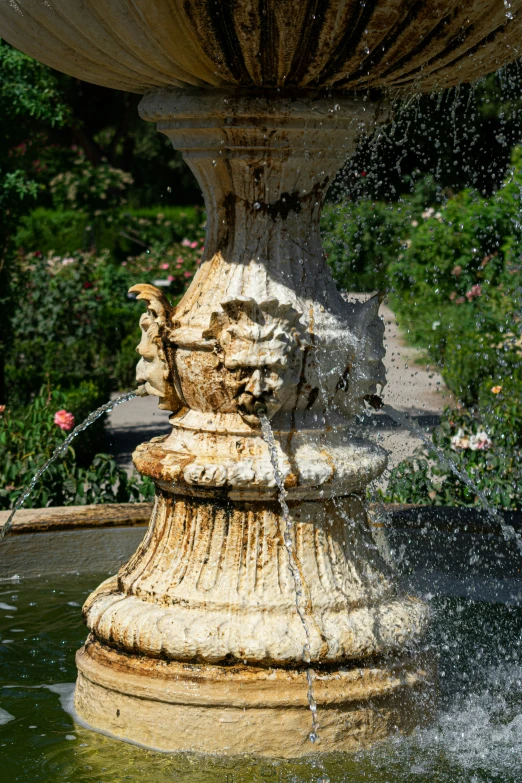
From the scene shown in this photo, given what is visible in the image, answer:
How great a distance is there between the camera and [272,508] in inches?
111

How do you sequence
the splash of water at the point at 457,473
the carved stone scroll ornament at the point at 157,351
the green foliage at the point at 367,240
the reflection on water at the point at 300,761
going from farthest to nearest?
the green foliage at the point at 367,240, the splash of water at the point at 457,473, the carved stone scroll ornament at the point at 157,351, the reflection on water at the point at 300,761

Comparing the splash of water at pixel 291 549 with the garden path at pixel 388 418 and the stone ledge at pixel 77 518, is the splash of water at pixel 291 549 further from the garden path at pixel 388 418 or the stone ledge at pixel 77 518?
the garden path at pixel 388 418

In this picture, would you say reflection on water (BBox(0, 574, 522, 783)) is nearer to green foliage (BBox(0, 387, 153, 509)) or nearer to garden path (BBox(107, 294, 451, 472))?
green foliage (BBox(0, 387, 153, 509))

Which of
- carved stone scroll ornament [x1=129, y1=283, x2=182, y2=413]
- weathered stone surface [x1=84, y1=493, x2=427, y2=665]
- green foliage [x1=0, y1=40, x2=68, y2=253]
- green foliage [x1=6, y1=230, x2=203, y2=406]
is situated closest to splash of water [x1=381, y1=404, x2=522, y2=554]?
weathered stone surface [x1=84, y1=493, x2=427, y2=665]

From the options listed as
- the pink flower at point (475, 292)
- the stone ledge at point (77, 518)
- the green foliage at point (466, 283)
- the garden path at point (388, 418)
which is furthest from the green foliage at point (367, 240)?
the stone ledge at point (77, 518)

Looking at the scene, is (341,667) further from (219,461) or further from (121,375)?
(121,375)

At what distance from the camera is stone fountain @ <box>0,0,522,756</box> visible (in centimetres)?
261

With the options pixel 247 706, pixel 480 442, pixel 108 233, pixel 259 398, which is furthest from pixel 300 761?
pixel 108 233

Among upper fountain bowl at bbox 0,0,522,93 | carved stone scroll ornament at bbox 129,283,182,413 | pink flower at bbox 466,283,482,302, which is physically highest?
upper fountain bowl at bbox 0,0,522,93

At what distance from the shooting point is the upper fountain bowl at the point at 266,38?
8.08 feet

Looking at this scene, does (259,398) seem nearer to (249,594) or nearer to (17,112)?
(249,594)

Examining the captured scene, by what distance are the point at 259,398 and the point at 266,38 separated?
86 cm

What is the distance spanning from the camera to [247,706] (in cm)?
265

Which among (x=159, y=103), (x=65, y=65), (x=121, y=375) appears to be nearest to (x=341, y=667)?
(x=159, y=103)
